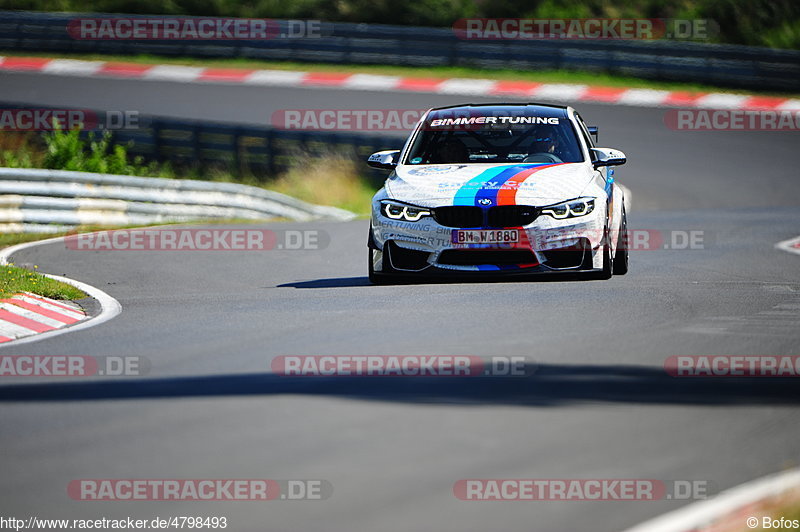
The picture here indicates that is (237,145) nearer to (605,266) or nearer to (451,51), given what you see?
(451,51)

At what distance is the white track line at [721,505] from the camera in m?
4.80

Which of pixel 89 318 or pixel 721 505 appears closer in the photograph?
pixel 721 505

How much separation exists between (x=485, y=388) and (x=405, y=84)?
991 inches

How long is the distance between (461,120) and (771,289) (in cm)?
318

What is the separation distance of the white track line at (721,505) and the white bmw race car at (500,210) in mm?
5449

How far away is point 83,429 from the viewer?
21.1ft

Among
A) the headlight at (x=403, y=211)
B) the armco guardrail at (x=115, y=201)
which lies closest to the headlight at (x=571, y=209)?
the headlight at (x=403, y=211)

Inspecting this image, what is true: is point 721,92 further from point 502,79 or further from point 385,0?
point 385,0

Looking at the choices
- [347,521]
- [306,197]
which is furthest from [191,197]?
[347,521]

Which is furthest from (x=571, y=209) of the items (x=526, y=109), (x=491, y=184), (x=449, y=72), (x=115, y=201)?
(x=449, y=72)

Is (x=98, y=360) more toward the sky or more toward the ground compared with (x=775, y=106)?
more toward the ground

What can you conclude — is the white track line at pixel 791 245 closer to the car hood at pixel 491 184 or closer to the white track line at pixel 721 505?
the car hood at pixel 491 184

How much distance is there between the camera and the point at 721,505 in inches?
197

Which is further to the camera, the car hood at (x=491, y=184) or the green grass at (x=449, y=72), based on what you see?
the green grass at (x=449, y=72)
